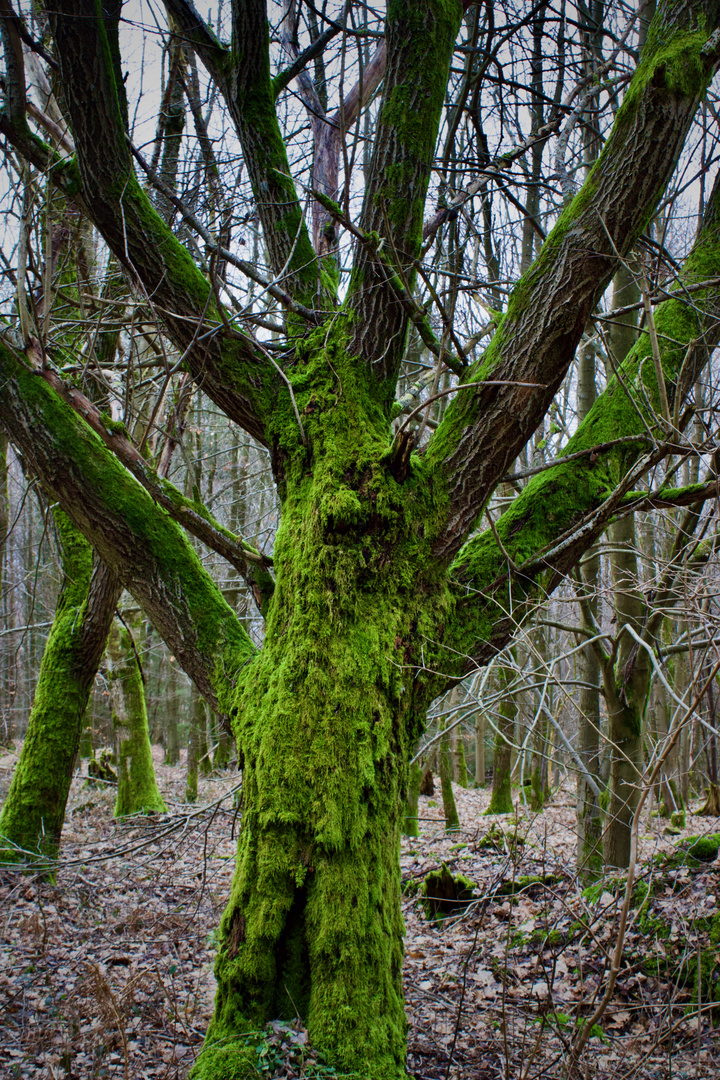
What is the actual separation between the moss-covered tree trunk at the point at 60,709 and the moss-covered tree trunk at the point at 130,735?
2098 millimetres

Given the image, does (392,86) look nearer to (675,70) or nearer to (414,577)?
(675,70)

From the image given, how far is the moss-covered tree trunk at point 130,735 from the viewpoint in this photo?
25.0 ft

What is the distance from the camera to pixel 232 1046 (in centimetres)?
206

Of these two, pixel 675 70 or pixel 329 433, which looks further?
pixel 329 433

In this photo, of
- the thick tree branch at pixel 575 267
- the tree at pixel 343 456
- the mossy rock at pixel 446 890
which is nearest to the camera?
the tree at pixel 343 456

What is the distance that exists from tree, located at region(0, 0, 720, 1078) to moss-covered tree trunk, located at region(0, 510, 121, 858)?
8.20 feet

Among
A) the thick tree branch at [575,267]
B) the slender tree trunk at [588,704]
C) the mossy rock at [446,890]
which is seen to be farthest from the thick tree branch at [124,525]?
the slender tree trunk at [588,704]

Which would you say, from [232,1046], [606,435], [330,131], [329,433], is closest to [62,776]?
[232,1046]

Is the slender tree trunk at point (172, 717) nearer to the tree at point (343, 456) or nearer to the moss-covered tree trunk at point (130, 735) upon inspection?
the moss-covered tree trunk at point (130, 735)

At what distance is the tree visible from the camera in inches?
92.5

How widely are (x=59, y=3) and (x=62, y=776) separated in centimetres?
524

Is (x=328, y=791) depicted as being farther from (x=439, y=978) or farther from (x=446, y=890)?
(x=446, y=890)

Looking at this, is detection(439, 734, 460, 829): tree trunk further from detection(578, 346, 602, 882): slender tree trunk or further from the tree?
the tree

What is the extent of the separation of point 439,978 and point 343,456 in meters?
3.17
